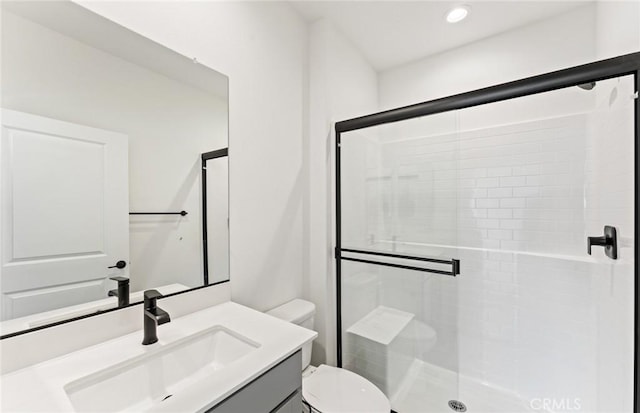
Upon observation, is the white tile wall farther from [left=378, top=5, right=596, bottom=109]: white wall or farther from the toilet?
the toilet

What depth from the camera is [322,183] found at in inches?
70.8

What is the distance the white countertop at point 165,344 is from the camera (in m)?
0.62

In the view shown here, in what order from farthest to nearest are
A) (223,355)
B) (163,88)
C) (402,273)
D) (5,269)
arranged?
(402,273), (163,88), (223,355), (5,269)

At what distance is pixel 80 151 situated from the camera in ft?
2.86

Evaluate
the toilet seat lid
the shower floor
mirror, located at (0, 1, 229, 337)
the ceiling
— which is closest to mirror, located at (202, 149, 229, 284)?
mirror, located at (0, 1, 229, 337)

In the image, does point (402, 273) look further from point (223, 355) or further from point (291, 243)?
point (223, 355)

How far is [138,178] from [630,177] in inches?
75.2

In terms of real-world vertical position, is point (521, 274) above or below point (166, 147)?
below

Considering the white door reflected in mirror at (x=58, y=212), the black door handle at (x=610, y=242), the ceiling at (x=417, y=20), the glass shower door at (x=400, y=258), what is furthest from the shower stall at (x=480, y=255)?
the white door reflected in mirror at (x=58, y=212)

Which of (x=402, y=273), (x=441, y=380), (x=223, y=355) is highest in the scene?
(x=402, y=273)

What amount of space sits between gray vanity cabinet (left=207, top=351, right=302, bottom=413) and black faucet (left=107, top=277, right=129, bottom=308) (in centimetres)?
55

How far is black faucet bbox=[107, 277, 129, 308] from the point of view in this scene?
942 mm

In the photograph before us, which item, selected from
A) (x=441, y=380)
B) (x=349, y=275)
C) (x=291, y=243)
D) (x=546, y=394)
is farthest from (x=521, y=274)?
(x=291, y=243)

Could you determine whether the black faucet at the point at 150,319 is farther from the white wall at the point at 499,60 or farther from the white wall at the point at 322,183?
the white wall at the point at 499,60
